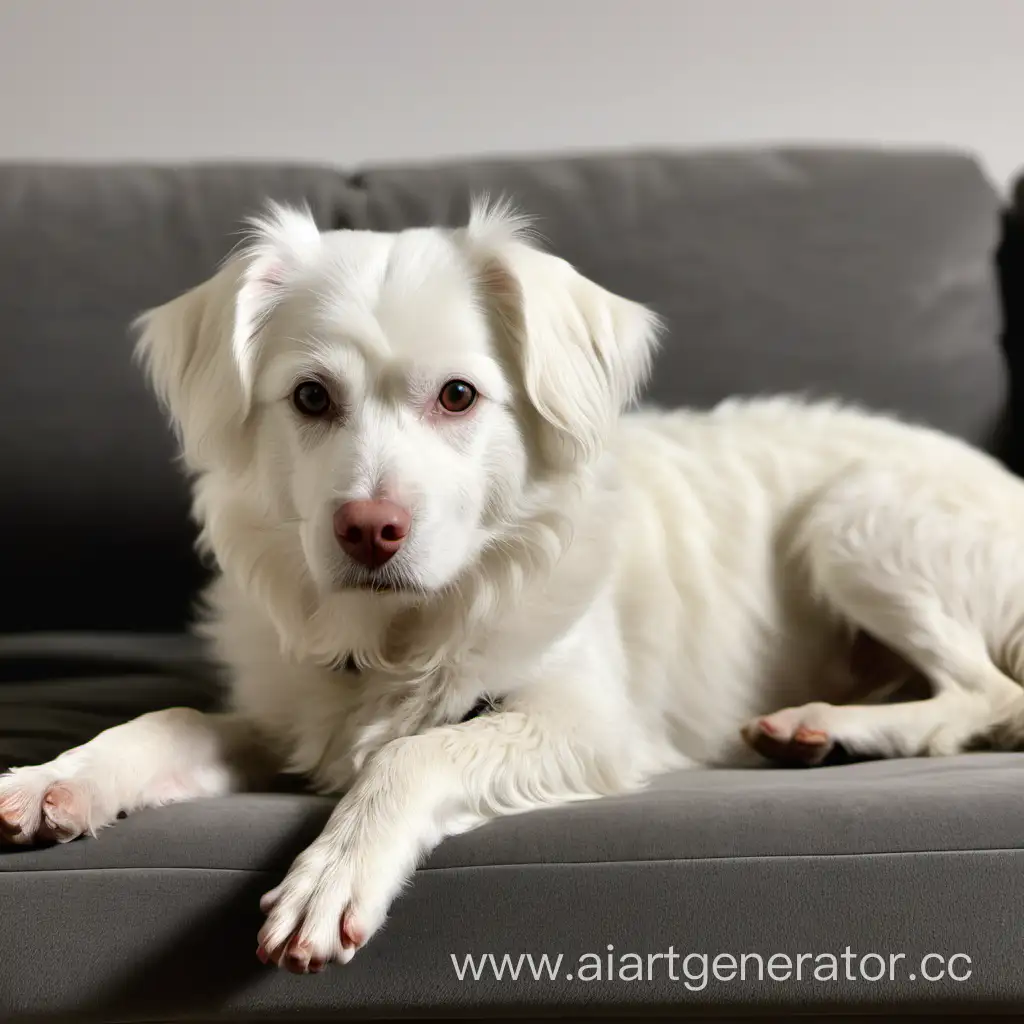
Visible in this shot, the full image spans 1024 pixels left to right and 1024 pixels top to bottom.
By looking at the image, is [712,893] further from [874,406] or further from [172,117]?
[172,117]

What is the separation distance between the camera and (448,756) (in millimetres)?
1307

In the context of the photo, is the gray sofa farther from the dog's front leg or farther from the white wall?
the white wall

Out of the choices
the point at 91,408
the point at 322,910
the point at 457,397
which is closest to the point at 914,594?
the point at 457,397

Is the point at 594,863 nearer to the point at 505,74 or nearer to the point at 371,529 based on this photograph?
the point at 371,529

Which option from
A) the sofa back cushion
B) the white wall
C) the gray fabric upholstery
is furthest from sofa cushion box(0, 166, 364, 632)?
the gray fabric upholstery

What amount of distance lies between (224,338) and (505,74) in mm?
1692

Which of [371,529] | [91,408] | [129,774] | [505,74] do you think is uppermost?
[505,74]

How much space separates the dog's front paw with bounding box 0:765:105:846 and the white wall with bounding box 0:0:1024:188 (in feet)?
6.79

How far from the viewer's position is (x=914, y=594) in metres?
1.77

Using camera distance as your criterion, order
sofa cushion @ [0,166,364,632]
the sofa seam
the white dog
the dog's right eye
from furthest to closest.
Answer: sofa cushion @ [0,166,364,632] → the dog's right eye → the white dog → the sofa seam

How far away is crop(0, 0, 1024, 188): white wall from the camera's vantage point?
2791 mm

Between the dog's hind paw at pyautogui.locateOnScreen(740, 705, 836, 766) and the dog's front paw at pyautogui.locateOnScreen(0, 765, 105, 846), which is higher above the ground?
the dog's front paw at pyautogui.locateOnScreen(0, 765, 105, 846)

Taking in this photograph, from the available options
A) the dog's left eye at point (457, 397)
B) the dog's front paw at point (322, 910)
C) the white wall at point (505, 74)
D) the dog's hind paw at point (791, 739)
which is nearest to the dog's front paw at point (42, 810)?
the dog's front paw at point (322, 910)

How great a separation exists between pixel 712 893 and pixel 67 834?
71cm
